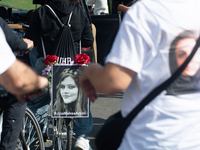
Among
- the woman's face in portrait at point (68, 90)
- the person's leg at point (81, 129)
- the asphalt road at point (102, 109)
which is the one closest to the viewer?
the woman's face in portrait at point (68, 90)

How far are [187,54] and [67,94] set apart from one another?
1724mm

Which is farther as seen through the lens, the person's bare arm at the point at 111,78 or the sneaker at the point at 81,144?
the sneaker at the point at 81,144

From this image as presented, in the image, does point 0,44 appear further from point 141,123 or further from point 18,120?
point 18,120

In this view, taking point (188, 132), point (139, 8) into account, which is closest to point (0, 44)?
point (139, 8)

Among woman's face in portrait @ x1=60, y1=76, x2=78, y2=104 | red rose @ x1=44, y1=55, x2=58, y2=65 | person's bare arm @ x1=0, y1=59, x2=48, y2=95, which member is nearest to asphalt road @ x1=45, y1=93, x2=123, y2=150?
woman's face in portrait @ x1=60, y1=76, x2=78, y2=104

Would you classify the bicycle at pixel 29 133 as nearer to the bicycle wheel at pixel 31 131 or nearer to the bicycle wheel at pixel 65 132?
the bicycle wheel at pixel 31 131

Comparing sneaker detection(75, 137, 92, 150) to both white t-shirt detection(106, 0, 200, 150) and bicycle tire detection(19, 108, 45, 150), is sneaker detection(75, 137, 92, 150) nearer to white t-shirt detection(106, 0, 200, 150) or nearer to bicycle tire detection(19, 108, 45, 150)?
bicycle tire detection(19, 108, 45, 150)

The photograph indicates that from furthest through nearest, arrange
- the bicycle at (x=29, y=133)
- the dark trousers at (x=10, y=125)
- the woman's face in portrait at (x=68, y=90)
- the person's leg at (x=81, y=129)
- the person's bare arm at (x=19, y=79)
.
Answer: the person's leg at (x=81, y=129), the woman's face in portrait at (x=68, y=90), the bicycle at (x=29, y=133), the dark trousers at (x=10, y=125), the person's bare arm at (x=19, y=79)

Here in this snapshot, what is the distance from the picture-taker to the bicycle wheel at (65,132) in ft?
9.20

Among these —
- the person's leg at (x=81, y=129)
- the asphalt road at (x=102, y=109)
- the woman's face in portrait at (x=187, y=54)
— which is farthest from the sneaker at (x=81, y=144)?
the woman's face in portrait at (x=187, y=54)

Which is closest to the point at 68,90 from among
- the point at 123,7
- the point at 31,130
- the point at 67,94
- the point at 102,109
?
the point at 67,94

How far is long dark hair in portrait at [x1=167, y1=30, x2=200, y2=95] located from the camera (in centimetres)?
110

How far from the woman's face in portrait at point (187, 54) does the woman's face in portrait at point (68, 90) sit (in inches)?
65.0

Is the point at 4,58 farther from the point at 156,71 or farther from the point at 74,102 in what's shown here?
the point at 74,102
